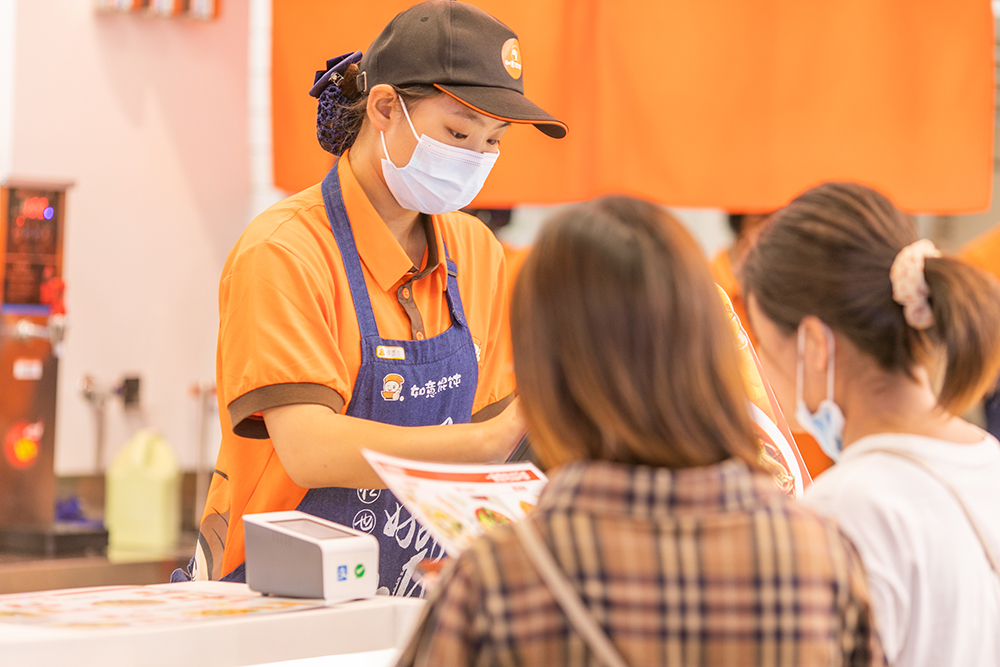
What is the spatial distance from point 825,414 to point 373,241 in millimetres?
860

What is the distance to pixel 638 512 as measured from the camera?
→ 0.85m

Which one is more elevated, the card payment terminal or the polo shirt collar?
the polo shirt collar

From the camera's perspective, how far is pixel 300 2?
3.86 m

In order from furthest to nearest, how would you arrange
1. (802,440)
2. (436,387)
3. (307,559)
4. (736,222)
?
(736,222), (802,440), (436,387), (307,559)

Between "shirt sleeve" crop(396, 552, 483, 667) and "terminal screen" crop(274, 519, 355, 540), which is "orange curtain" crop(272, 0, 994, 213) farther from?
"shirt sleeve" crop(396, 552, 483, 667)

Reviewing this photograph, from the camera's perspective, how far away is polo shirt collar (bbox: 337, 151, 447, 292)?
1.80 metres

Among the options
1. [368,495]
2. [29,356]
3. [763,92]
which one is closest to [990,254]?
[763,92]

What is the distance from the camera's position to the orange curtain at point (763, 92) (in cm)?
362

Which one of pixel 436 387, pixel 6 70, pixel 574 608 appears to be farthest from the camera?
pixel 6 70

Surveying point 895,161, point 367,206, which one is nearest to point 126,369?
point 367,206

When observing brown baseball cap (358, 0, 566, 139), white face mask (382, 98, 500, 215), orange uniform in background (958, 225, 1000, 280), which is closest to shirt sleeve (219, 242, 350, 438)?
white face mask (382, 98, 500, 215)

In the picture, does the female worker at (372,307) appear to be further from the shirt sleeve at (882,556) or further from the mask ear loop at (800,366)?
the shirt sleeve at (882,556)

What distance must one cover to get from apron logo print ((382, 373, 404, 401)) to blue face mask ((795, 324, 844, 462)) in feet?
2.28

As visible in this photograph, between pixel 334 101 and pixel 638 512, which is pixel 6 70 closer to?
pixel 334 101
